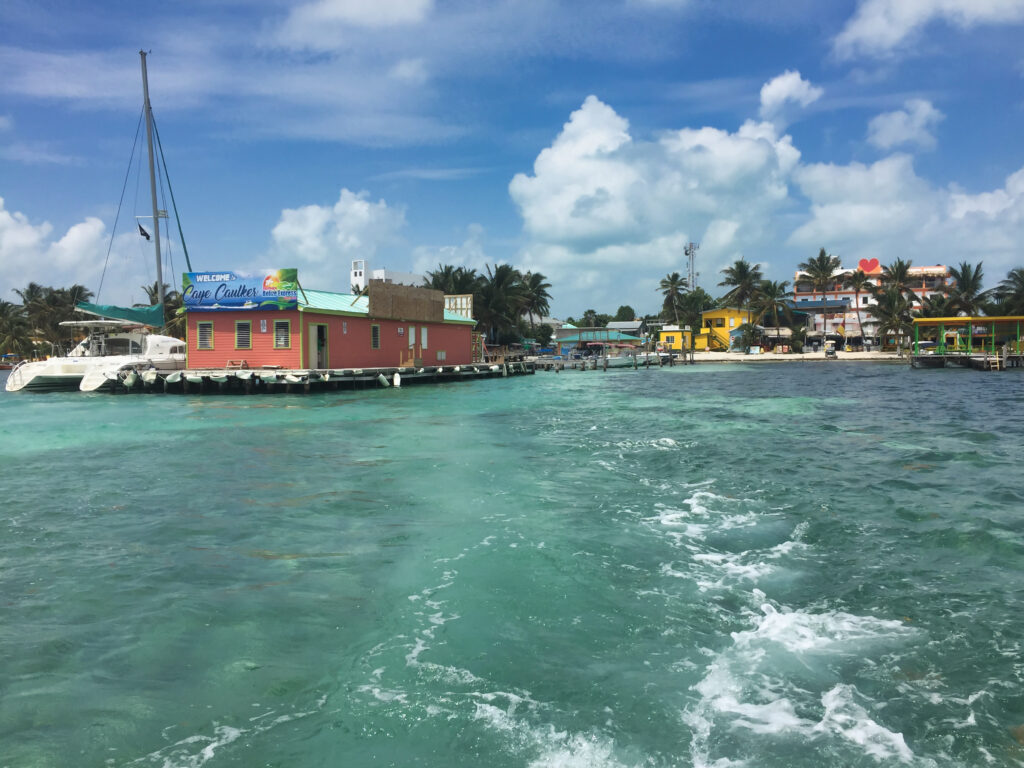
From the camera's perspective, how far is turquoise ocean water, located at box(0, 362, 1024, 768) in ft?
11.6

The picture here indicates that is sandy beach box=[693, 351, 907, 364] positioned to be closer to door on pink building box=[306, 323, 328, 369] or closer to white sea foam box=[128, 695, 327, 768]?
door on pink building box=[306, 323, 328, 369]

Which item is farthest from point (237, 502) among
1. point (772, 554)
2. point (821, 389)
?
point (821, 389)

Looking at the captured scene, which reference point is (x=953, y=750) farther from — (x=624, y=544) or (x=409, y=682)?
(x=624, y=544)

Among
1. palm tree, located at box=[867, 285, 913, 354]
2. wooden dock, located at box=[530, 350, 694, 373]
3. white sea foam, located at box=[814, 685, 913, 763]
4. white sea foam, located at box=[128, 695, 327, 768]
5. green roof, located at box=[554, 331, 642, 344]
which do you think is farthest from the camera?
green roof, located at box=[554, 331, 642, 344]

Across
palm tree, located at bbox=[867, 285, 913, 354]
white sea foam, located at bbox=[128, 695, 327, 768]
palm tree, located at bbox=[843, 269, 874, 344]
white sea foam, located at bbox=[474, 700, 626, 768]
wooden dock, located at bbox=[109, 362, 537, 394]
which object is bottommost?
white sea foam, located at bbox=[474, 700, 626, 768]

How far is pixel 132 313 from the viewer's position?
99.1 feet

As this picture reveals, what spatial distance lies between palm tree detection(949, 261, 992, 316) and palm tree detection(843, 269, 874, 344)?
968cm

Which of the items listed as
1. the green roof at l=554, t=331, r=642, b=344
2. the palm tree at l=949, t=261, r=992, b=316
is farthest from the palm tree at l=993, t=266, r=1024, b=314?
the green roof at l=554, t=331, r=642, b=344

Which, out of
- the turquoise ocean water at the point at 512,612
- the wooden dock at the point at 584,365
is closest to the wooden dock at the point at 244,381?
the turquoise ocean water at the point at 512,612

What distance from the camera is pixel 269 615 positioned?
16.5ft

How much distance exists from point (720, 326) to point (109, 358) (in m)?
67.0

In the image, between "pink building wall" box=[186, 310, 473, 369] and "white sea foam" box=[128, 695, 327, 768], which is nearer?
"white sea foam" box=[128, 695, 327, 768]

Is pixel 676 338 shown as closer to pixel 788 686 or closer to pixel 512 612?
pixel 512 612

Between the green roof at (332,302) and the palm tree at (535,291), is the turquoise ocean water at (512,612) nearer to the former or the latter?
the green roof at (332,302)
